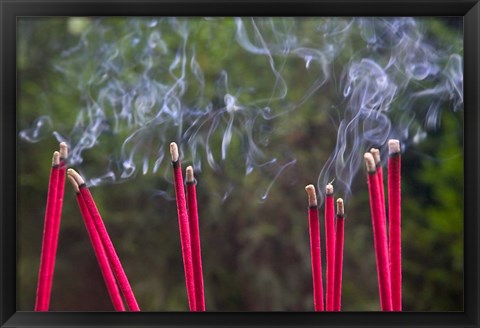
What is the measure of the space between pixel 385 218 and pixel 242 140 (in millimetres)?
562

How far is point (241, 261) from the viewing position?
1.84 meters

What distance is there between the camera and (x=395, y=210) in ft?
4.17

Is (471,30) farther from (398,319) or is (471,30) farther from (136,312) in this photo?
(136,312)

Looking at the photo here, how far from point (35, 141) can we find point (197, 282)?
628mm

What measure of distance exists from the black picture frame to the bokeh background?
12 centimetres

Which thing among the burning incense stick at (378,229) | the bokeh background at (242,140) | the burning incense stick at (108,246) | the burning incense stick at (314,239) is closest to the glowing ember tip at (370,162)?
the burning incense stick at (378,229)

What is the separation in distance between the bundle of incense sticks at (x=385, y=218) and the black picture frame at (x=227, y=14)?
149 mm

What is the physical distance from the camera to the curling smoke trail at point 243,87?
1619 millimetres

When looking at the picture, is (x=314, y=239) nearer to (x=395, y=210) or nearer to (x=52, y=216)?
(x=395, y=210)

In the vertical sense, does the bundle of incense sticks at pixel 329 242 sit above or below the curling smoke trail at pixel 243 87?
below

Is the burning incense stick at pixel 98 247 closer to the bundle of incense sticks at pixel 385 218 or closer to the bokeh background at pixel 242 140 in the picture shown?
the bokeh background at pixel 242 140

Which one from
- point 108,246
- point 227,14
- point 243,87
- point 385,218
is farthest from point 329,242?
point 243,87

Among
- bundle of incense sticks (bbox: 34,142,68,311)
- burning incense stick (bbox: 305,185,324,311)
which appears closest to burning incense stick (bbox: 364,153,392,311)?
burning incense stick (bbox: 305,185,324,311)

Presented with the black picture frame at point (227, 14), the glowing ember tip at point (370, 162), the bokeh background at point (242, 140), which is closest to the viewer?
the glowing ember tip at point (370, 162)
